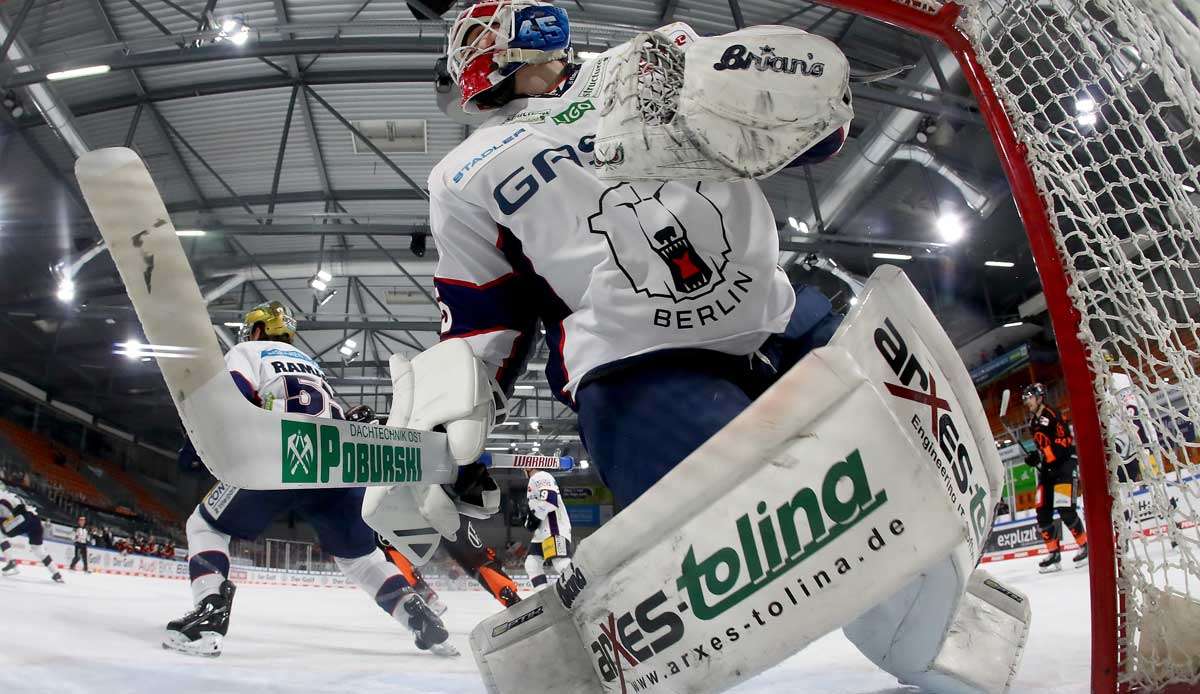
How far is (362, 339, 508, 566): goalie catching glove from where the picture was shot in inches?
44.2

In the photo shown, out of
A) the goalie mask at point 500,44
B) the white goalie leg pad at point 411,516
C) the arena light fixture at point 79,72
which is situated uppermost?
the arena light fixture at point 79,72

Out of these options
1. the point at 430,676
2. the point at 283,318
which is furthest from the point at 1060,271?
the point at 283,318

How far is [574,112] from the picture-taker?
45.2 inches

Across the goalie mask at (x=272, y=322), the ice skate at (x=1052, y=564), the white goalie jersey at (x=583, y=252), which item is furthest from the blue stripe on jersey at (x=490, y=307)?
the ice skate at (x=1052, y=564)

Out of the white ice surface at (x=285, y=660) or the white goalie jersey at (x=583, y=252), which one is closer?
the white goalie jersey at (x=583, y=252)

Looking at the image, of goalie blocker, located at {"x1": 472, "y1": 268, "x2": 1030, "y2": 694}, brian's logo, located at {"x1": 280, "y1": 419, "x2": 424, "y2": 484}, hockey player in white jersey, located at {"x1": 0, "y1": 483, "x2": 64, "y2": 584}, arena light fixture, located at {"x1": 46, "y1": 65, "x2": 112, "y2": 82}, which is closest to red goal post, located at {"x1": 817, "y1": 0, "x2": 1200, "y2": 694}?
goalie blocker, located at {"x1": 472, "y1": 268, "x2": 1030, "y2": 694}

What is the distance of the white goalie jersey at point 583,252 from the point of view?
39.7 inches

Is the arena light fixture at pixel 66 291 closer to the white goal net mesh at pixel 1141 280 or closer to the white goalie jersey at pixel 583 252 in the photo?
the white goalie jersey at pixel 583 252

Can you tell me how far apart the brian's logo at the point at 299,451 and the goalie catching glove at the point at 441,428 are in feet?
0.92

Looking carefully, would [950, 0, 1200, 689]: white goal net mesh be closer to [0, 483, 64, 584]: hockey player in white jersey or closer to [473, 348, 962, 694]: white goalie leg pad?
[473, 348, 962, 694]: white goalie leg pad

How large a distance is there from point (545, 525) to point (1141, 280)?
6.08m

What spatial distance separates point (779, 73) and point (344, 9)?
23.8ft

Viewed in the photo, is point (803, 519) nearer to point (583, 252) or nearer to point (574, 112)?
point (583, 252)

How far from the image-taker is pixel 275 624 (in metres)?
3.23
